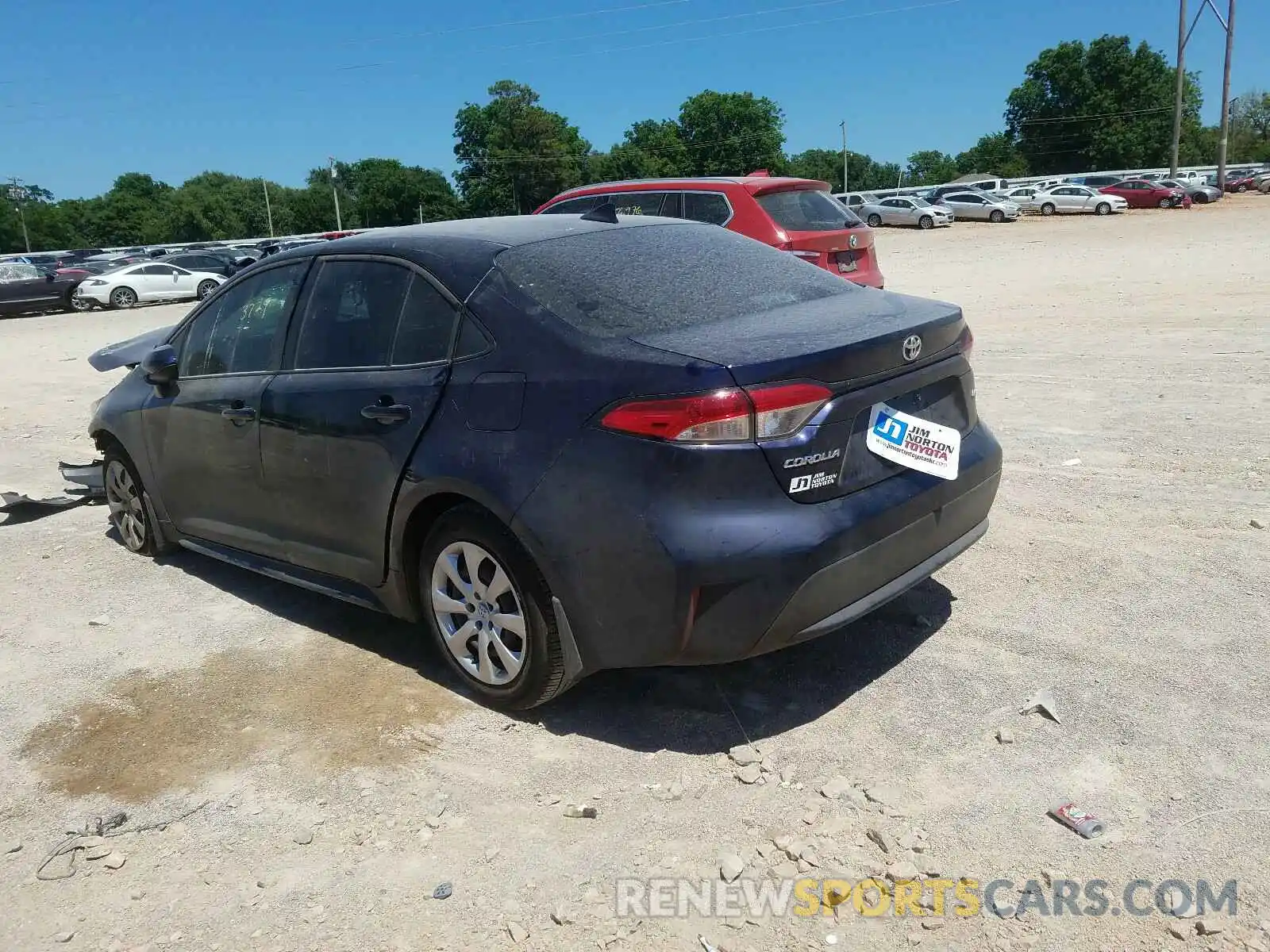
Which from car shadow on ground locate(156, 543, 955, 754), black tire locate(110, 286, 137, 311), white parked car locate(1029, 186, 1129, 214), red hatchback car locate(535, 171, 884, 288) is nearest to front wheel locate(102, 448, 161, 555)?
car shadow on ground locate(156, 543, 955, 754)

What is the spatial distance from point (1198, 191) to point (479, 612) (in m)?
52.7

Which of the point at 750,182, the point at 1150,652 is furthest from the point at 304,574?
the point at 750,182

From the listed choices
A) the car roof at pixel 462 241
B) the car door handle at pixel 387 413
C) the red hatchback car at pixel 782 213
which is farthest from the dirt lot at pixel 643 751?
the red hatchback car at pixel 782 213

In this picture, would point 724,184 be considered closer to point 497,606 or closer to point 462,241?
point 462,241

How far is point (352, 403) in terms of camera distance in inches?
155

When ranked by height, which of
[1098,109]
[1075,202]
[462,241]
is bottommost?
[462,241]

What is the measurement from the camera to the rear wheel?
27.7m

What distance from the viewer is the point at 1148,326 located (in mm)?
10938

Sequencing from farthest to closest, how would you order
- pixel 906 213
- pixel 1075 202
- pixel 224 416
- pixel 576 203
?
1. pixel 1075 202
2. pixel 906 213
3. pixel 576 203
4. pixel 224 416

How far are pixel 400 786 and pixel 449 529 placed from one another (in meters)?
0.87

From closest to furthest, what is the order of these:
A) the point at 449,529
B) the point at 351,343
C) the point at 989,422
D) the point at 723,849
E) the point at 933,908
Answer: the point at 933,908
the point at 723,849
the point at 449,529
the point at 351,343
the point at 989,422

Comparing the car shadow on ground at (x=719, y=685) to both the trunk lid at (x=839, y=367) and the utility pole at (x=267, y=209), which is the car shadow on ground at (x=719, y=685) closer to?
the trunk lid at (x=839, y=367)

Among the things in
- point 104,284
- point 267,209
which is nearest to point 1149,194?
point 104,284

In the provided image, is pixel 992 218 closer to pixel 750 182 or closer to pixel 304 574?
pixel 750 182
